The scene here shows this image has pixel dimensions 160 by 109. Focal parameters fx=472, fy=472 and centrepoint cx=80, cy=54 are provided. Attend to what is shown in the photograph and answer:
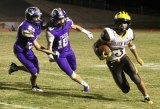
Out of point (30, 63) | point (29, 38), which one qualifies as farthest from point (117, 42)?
point (30, 63)

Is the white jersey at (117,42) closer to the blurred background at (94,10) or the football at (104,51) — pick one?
the football at (104,51)

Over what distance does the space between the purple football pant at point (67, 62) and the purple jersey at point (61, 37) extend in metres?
0.13

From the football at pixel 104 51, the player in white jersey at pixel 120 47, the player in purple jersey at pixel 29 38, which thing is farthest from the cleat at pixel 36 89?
the football at pixel 104 51

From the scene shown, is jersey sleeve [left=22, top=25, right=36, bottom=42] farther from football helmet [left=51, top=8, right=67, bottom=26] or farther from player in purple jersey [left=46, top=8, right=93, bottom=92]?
football helmet [left=51, top=8, right=67, bottom=26]

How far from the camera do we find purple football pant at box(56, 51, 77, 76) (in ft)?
33.4

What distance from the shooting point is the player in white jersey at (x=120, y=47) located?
9.07m

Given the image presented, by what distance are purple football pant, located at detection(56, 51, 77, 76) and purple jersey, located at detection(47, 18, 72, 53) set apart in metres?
0.13

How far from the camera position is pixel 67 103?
924 cm

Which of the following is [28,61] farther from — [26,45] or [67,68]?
[67,68]

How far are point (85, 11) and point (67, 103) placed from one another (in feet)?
138

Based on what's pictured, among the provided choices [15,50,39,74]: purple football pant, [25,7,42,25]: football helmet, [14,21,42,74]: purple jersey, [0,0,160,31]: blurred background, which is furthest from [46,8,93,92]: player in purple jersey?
[0,0,160,31]: blurred background

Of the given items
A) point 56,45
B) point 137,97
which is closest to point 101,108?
point 137,97

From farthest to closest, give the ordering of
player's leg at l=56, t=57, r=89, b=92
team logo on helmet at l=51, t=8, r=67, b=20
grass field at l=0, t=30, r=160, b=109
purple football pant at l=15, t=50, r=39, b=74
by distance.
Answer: purple football pant at l=15, t=50, r=39, b=74
player's leg at l=56, t=57, r=89, b=92
team logo on helmet at l=51, t=8, r=67, b=20
grass field at l=0, t=30, r=160, b=109

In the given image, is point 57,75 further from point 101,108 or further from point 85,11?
point 85,11
